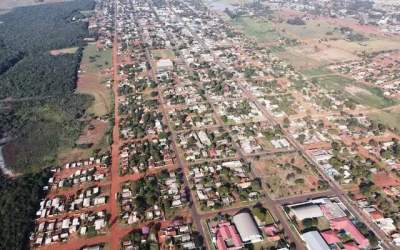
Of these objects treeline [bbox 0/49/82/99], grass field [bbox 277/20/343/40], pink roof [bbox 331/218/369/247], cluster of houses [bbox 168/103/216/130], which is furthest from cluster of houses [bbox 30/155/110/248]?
grass field [bbox 277/20/343/40]

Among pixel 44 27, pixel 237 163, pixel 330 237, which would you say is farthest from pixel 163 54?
pixel 330 237

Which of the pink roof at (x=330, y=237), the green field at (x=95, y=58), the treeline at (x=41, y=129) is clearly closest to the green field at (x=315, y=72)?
the green field at (x=95, y=58)

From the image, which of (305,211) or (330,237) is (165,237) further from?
(330,237)

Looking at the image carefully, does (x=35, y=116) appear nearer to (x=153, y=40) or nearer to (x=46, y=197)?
(x=46, y=197)

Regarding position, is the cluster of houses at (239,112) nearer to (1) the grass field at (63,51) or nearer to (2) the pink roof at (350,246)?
(2) the pink roof at (350,246)

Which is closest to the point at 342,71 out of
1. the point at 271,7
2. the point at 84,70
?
the point at 84,70

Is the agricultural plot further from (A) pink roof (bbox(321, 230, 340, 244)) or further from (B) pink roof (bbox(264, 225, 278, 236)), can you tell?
(A) pink roof (bbox(321, 230, 340, 244))
